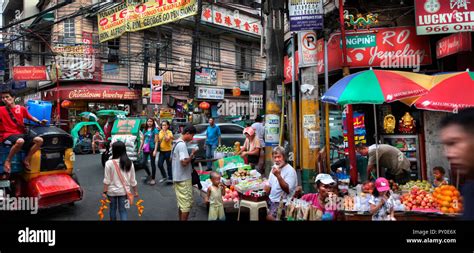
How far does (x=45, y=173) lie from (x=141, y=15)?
228 inches

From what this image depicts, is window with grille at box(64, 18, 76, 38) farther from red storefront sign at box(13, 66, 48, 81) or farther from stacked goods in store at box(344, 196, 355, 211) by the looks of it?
stacked goods in store at box(344, 196, 355, 211)

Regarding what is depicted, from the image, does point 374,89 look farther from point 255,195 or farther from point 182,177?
point 182,177

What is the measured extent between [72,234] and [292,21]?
5100 mm

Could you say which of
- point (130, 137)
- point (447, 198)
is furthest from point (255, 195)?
point (130, 137)

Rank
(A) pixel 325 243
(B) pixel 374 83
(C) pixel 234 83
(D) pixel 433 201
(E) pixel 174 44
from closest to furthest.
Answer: (A) pixel 325 243
(D) pixel 433 201
(B) pixel 374 83
(E) pixel 174 44
(C) pixel 234 83

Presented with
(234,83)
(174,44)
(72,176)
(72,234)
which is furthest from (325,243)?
(234,83)

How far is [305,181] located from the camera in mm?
5855

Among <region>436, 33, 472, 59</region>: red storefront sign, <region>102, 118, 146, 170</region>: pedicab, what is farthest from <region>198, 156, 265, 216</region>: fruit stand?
<region>436, 33, 472, 59</region>: red storefront sign

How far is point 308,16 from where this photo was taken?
220 inches

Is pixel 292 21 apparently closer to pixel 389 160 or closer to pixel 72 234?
pixel 389 160

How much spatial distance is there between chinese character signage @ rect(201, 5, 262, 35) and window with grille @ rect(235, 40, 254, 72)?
1702mm

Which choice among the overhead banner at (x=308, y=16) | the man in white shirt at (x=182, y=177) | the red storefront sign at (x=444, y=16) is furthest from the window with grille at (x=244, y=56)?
the man in white shirt at (x=182, y=177)

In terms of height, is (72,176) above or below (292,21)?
below

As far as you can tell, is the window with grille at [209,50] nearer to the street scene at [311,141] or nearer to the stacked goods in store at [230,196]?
the street scene at [311,141]
